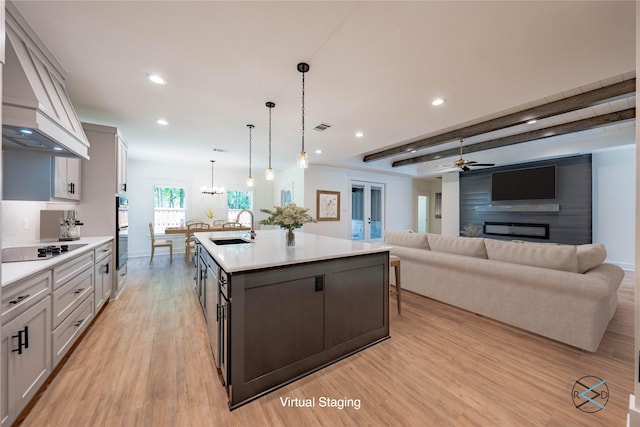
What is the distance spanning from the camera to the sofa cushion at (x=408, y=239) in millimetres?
3729

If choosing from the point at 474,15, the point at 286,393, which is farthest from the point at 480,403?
the point at 474,15

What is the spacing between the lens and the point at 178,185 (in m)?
7.39

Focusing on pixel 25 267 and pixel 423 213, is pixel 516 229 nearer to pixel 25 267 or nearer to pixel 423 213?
pixel 423 213

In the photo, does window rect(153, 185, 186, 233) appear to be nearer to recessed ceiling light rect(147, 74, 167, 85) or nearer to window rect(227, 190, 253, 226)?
window rect(227, 190, 253, 226)

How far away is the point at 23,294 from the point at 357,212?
286 inches

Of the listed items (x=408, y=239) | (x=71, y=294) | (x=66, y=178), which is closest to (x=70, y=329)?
(x=71, y=294)

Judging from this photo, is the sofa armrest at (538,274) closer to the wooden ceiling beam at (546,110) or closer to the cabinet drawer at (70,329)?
the wooden ceiling beam at (546,110)

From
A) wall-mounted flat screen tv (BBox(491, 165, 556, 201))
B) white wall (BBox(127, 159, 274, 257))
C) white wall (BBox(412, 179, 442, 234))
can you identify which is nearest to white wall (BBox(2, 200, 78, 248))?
white wall (BBox(127, 159, 274, 257))

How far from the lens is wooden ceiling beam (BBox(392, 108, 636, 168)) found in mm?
3945

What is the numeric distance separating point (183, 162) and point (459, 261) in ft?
23.7

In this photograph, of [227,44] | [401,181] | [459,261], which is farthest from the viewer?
[401,181]

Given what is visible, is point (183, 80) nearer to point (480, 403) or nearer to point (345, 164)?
point (480, 403)

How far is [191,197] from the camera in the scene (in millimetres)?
7562

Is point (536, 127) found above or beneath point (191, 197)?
above
